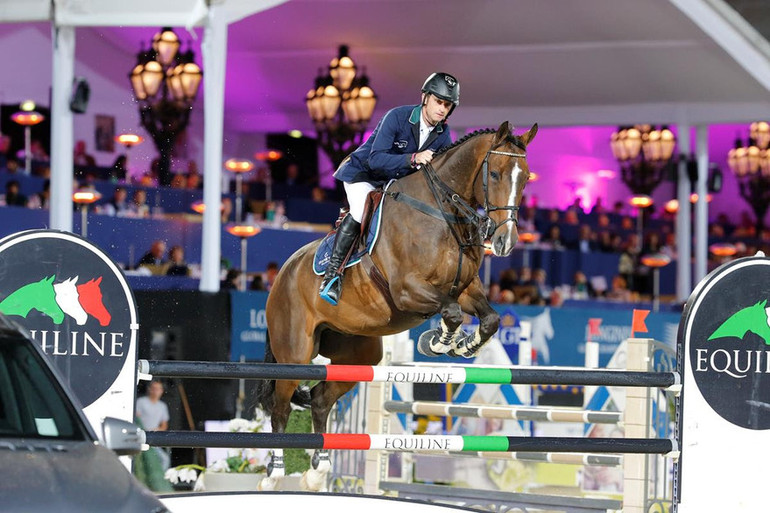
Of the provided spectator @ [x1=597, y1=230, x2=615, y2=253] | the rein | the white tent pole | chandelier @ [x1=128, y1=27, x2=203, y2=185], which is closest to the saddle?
the rein

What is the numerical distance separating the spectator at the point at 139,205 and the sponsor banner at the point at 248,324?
2192mm

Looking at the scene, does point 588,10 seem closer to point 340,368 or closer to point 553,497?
point 553,497

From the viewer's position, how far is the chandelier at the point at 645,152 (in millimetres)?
16297

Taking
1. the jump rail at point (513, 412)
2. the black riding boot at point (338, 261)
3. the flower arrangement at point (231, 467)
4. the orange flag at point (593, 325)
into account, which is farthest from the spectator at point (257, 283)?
the black riding boot at point (338, 261)

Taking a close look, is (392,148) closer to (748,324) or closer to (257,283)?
(748,324)

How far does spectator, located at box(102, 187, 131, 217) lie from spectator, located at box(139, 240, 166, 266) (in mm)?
1109

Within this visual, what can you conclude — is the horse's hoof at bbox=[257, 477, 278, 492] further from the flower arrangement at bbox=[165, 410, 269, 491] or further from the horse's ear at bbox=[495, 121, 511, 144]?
the horse's ear at bbox=[495, 121, 511, 144]

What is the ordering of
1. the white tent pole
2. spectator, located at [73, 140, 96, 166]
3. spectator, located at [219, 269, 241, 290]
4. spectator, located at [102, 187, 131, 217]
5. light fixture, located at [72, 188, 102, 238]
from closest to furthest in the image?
light fixture, located at [72, 188, 102, 238]
spectator, located at [219, 269, 241, 290]
spectator, located at [102, 187, 131, 217]
spectator, located at [73, 140, 96, 166]
the white tent pole

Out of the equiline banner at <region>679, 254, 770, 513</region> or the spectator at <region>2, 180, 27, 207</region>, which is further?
the spectator at <region>2, 180, 27, 207</region>

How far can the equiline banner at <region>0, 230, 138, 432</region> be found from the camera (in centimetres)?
483

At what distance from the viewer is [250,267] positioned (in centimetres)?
1245

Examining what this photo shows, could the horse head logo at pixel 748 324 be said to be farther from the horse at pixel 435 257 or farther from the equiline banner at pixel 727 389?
the horse at pixel 435 257

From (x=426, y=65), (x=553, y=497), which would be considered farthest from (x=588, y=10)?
(x=553, y=497)

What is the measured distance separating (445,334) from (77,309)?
160cm
